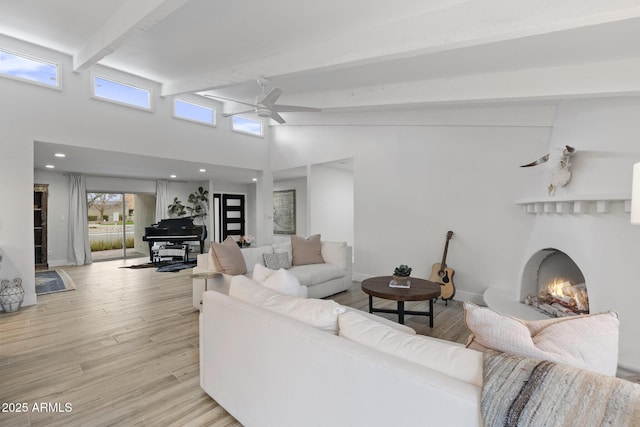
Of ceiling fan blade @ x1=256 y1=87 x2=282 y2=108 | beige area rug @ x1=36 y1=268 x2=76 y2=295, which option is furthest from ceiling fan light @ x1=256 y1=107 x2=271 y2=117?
beige area rug @ x1=36 y1=268 x2=76 y2=295

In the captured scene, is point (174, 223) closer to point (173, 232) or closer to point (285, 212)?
point (173, 232)

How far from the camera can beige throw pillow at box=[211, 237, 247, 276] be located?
12.8 ft

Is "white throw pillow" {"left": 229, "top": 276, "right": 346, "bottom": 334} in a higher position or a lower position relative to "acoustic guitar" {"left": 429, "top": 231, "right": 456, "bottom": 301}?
higher

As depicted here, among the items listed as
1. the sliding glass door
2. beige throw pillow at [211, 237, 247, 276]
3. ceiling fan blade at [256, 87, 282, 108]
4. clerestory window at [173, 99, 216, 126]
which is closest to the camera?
ceiling fan blade at [256, 87, 282, 108]

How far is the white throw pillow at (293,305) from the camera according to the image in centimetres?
156

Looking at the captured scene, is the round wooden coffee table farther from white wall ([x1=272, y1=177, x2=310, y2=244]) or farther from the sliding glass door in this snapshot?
the sliding glass door

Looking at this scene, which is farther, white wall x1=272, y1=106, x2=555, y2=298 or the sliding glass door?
the sliding glass door

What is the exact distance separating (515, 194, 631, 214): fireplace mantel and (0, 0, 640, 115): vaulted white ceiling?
916mm

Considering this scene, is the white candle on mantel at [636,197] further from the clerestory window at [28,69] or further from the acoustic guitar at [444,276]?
the clerestory window at [28,69]

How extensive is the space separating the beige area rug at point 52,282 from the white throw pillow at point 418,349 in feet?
18.3

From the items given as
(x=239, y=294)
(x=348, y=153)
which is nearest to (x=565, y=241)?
(x=239, y=294)

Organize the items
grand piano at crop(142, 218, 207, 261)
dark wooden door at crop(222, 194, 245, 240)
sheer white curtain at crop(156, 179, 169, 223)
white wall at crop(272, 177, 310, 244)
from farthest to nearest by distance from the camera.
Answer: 1. dark wooden door at crop(222, 194, 245, 240)
2. sheer white curtain at crop(156, 179, 169, 223)
3. white wall at crop(272, 177, 310, 244)
4. grand piano at crop(142, 218, 207, 261)

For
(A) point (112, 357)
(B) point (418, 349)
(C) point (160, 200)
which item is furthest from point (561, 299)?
(C) point (160, 200)

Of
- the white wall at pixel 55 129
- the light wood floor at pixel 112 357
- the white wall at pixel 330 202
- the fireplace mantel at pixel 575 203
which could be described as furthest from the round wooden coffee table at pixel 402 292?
Result: the white wall at pixel 55 129
